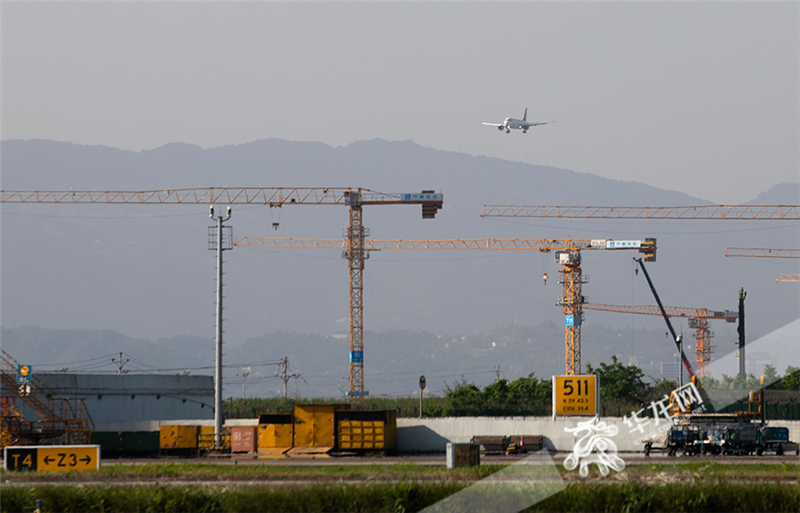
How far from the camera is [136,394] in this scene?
8762 cm

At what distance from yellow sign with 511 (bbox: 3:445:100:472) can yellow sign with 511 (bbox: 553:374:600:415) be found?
2570 centimetres

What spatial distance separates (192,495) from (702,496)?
54.3ft

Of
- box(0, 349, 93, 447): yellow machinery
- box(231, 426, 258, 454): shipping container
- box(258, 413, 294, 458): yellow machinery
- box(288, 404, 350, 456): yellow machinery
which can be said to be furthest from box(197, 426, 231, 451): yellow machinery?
box(0, 349, 93, 447): yellow machinery

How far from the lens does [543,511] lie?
27.8m

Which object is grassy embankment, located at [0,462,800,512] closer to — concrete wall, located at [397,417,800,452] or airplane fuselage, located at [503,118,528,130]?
concrete wall, located at [397,417,800,452]

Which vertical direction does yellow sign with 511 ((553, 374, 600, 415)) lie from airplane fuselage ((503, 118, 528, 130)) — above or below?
below

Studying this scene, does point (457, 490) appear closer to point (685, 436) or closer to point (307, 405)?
point (685, 436)

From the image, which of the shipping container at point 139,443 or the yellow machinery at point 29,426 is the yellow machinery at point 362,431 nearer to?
the shipping container at point 139,443

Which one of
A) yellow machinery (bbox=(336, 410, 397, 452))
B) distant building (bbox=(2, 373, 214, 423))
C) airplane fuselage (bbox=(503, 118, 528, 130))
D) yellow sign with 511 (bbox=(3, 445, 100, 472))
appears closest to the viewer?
yellow sign with 511 (bbox=(3, 445, 100, 472))

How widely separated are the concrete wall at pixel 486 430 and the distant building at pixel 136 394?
37.6 meters

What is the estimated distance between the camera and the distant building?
272 ft

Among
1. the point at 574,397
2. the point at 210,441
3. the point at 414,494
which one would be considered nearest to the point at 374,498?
the point at 414,494

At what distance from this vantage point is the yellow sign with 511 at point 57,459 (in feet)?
132

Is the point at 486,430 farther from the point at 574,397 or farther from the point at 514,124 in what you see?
the point at 514,124
